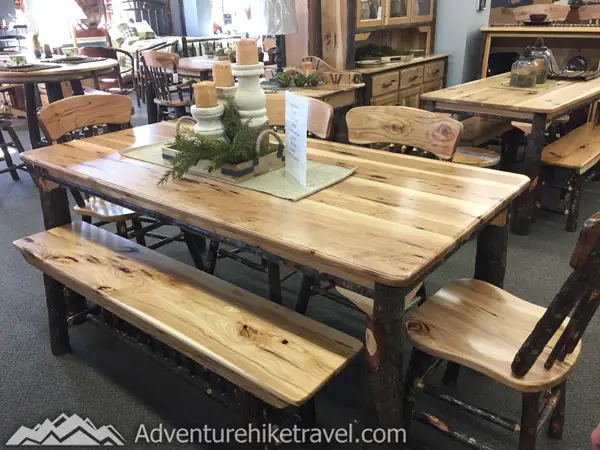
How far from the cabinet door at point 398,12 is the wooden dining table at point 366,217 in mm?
2312

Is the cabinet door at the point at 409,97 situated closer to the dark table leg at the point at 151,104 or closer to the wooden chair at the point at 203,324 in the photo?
the dark table leg at the point at 151,104

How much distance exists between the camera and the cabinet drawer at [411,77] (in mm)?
3688

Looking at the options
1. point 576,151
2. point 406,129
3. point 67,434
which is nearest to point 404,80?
point 576,151

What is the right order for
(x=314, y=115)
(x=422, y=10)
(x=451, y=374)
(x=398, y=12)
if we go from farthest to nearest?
(x=422, y=10) → (x=398, y=12) → (x=314, y=115) → (x=451, y=374)

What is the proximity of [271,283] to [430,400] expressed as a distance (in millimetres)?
702

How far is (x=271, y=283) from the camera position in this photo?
6.31 feet

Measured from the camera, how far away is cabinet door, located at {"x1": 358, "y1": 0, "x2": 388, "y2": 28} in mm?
3334

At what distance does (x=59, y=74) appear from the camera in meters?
3.29

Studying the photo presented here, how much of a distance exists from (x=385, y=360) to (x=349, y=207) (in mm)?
383

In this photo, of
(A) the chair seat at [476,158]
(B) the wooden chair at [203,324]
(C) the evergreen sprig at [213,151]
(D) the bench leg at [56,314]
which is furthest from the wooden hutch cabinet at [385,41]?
(D) the bench leg at [56,314]

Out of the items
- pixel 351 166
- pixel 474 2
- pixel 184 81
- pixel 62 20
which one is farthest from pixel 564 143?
pixel 62 20

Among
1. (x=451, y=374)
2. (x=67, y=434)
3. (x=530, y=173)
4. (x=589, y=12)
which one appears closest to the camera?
(x=67, y=434)

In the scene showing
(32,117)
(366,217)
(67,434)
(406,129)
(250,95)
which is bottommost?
(67,434)

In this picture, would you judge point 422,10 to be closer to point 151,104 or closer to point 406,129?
point 151,104
